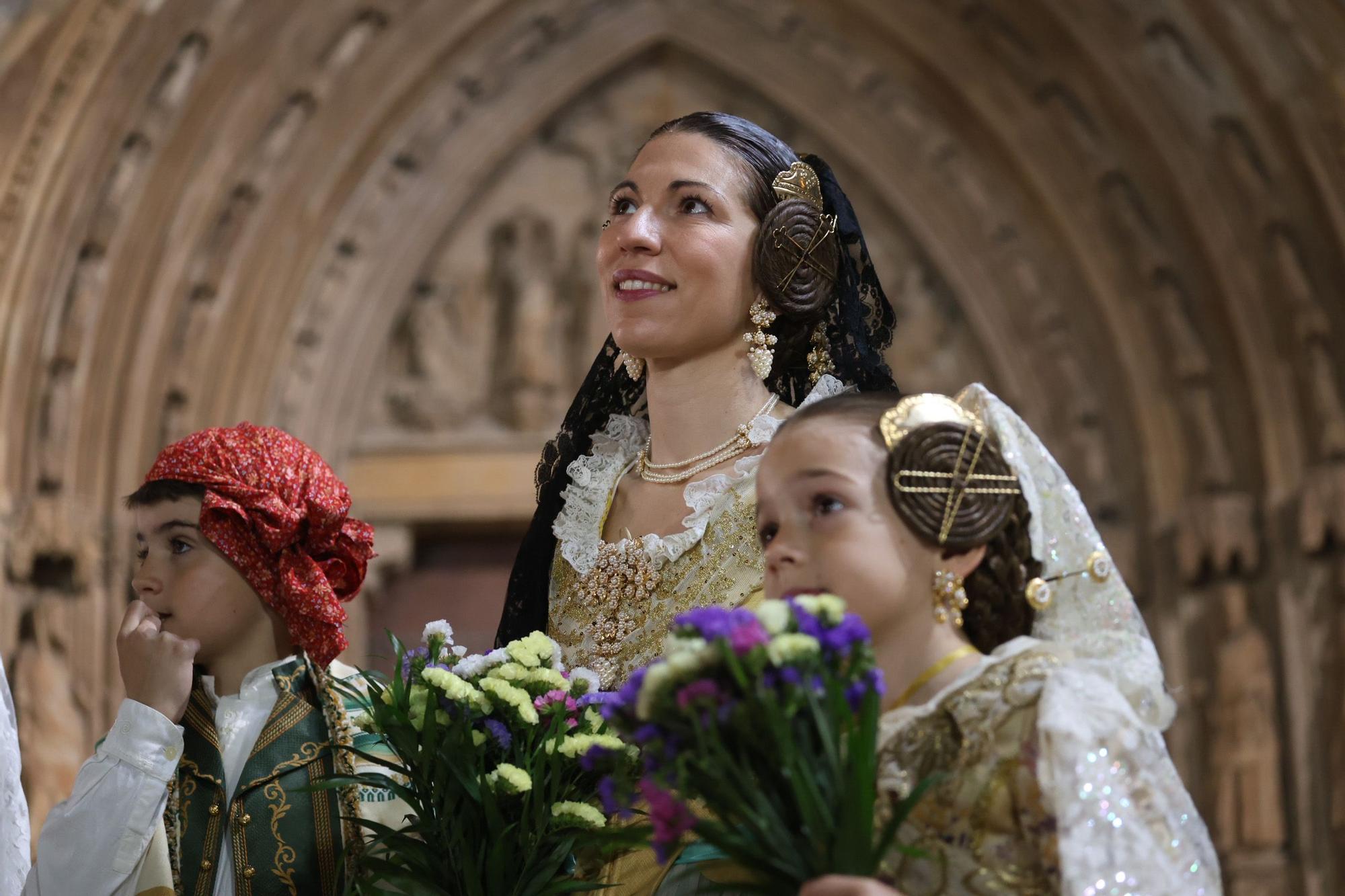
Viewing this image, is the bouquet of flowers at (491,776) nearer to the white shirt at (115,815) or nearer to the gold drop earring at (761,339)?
the white shirt at (115,815)

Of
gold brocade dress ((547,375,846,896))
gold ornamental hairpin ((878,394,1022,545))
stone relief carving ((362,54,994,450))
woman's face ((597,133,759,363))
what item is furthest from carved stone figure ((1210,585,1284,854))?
gold ornamental hairpin ((878,394,1022,545))

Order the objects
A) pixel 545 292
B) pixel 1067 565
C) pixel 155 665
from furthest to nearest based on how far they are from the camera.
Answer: pixel 545 292
pixel 155 665
pixel 1067 565

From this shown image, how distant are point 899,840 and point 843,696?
0.20m

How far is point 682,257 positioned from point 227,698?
0.87m

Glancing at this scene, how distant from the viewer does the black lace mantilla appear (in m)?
2.34

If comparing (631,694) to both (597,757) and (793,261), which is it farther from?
(793,261)

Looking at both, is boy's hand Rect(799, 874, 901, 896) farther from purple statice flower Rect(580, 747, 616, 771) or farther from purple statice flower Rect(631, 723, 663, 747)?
purple statice flower Rect(580, 747, 616, 771)

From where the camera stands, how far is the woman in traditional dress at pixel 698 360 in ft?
7.30

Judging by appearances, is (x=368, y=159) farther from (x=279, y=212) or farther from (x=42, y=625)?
(x=42, y=625)

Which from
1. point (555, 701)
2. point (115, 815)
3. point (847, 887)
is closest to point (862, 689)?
point (847, 887)

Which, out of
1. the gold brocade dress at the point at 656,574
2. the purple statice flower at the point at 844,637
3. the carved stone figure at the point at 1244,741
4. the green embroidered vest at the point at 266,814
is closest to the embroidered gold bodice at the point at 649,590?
the gold brocade dress at the point at 656,574

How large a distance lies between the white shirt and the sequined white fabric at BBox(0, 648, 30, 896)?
177 millimetres

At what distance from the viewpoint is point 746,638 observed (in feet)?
4.97

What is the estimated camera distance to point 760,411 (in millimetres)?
2322
